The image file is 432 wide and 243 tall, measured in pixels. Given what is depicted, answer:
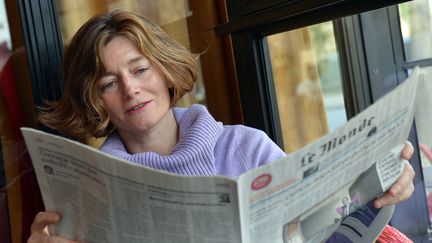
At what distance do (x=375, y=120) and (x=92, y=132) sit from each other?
66cm

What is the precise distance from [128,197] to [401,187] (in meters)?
0.47

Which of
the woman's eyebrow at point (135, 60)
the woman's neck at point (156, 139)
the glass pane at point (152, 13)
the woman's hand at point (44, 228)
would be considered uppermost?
the glass pane at point (152, 13)

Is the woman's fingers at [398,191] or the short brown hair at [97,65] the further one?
the short brown hair at [97,65]

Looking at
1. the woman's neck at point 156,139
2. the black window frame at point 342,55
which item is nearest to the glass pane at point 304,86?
the black window frame at point 342,55

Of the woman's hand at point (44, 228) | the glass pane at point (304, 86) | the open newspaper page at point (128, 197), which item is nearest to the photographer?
the open newspaper page at point (128, 197)

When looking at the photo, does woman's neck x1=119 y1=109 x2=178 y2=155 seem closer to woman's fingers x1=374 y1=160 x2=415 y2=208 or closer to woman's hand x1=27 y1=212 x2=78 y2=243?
woman's hand x1=27 y1=212 x2=78 y2=243

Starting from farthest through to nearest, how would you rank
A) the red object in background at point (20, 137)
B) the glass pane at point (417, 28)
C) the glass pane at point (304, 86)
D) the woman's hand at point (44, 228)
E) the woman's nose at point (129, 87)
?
the glass pane at point (304, 86)
the red object in background at point (20, 137)
the glass pane at point (417, 28)
the woman's nose at point (129, 87)
the woman's hand at point (44, 228)

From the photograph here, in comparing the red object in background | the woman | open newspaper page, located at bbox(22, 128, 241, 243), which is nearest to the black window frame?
the woman

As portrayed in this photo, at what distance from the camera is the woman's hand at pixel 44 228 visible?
2.81 feet

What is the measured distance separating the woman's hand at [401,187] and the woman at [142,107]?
31cm

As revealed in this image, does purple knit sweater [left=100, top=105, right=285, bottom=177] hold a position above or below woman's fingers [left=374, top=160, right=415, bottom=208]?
above

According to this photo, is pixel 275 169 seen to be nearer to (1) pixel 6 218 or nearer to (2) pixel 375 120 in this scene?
(2) pixel 375 120

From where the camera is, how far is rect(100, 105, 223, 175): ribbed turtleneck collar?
43.9 inches

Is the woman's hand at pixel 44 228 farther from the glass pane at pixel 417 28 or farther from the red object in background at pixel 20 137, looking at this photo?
the glass pane at pixel 417 28
